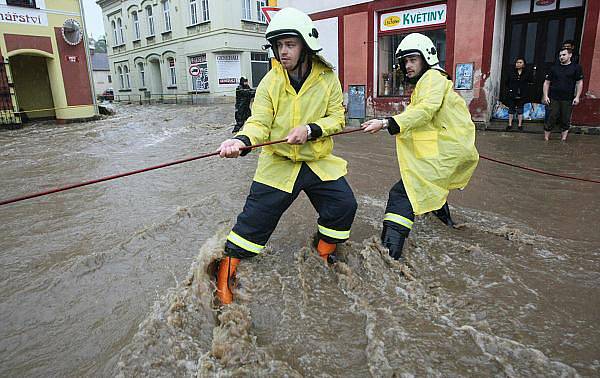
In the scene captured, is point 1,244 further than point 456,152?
Yes

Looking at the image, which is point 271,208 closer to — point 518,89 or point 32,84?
point 518,89

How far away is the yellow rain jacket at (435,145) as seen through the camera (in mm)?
3334

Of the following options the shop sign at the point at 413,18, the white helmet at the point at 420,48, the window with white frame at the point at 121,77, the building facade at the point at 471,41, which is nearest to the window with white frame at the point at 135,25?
the window with white frame at the point at 121,77

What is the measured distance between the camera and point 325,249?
3334 mm

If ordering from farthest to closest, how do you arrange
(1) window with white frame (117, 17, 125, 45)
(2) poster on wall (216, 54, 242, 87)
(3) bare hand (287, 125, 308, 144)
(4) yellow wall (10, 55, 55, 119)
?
(1) window with white frame (117, 17, 125, 45) → (2) poster on wall (216, 54, 242, 87) → (4) yellow wall (10, 55, 55, 119) → (3) bare hand (287, 125, 308, 144)

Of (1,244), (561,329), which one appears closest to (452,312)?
(561,329)

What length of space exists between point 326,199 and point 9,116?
57.2ft

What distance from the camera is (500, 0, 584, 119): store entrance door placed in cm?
973

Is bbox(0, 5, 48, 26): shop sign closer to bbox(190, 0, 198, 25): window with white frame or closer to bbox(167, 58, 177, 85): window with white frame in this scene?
bbox(190, 0, 198, 25): window with white frame

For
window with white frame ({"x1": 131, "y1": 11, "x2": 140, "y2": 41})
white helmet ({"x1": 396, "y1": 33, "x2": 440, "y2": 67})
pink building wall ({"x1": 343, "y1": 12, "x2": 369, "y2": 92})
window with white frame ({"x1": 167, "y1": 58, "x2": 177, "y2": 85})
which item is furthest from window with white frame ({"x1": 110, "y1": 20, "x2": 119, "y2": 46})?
white helmet ({"x1": 396, "y1": 33, "x2": 440, "y2": 67})

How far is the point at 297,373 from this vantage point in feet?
7.11

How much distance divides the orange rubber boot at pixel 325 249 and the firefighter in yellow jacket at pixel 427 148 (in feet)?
1.43

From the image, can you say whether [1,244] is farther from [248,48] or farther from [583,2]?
[248,48]

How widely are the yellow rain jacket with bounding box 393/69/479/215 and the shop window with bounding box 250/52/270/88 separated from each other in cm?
2498
